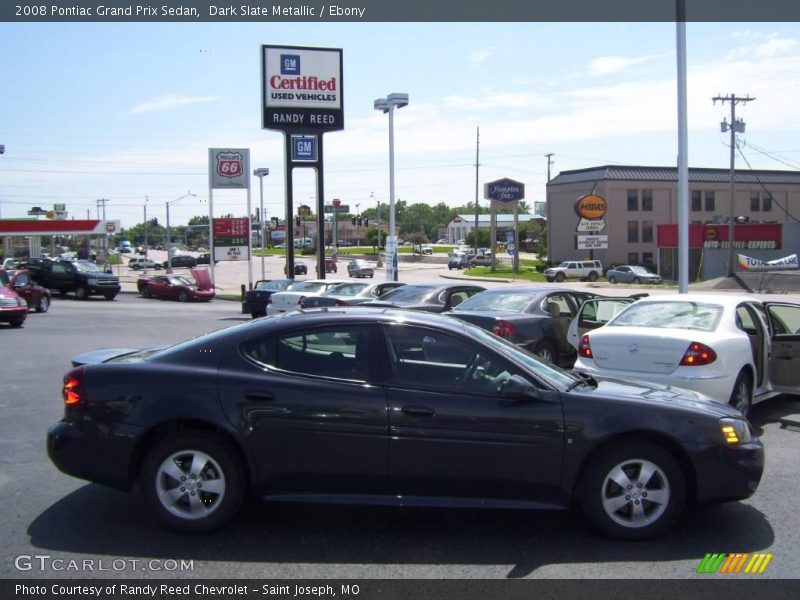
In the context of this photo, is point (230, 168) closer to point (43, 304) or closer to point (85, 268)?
point (85, 268)

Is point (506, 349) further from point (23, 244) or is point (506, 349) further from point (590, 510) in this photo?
point (23, 244)

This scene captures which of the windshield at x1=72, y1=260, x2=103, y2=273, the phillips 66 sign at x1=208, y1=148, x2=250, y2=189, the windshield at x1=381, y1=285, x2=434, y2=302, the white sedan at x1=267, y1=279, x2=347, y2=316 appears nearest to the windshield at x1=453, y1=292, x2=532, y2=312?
the windshield at x1=381, y1=285, x2=434, y2=302

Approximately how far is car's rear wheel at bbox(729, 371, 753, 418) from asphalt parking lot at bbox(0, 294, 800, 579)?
1.36m

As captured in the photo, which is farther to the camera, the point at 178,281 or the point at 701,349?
the point at 178,281

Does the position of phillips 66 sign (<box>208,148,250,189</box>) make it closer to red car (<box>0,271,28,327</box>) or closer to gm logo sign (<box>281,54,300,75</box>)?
gm logo sign (<box>281,54,300,75</box>)

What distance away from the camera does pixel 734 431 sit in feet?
16.8

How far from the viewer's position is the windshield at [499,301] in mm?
11508

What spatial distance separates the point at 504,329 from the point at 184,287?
3216 centimetres

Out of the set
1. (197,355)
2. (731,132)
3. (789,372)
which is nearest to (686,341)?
(789,372)

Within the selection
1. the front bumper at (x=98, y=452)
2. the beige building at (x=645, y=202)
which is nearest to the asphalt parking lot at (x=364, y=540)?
the front bumper at (x=98, y=452)

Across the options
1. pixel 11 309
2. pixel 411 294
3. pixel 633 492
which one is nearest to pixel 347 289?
Result: pixel 411 294

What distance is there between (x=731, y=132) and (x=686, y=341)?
48.3m

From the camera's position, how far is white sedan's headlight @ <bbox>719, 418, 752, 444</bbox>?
5.06 meters

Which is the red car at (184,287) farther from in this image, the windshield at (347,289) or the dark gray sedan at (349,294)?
the windshield at (347,289)
